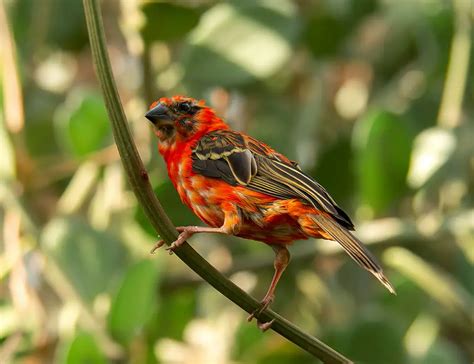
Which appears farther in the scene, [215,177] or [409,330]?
[409,330]

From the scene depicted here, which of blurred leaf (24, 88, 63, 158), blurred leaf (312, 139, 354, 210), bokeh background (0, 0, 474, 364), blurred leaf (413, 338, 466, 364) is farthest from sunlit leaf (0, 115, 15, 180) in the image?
blurred leaf (413, 338, 466, 364)

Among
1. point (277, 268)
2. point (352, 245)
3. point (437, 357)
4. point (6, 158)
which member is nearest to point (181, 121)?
point (277, 268)

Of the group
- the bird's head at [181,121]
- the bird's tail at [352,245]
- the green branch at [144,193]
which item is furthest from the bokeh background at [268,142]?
the green branch at [144,193]

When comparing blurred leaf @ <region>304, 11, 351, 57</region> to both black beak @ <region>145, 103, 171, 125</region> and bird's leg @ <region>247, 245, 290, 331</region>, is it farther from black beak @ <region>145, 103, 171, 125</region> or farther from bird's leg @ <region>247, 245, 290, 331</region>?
bird's leg @ <region>247, 245, 290, 331</region>

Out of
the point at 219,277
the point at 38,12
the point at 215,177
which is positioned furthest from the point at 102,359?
the point at 38,12

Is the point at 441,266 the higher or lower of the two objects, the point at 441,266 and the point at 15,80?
the lower

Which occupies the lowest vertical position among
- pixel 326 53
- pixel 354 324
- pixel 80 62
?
pixel 354 324

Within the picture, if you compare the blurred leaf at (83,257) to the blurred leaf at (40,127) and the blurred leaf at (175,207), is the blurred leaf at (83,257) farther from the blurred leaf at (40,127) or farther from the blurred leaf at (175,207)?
the blurred leaf at (40,127)

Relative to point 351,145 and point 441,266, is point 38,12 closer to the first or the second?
point 351,145
